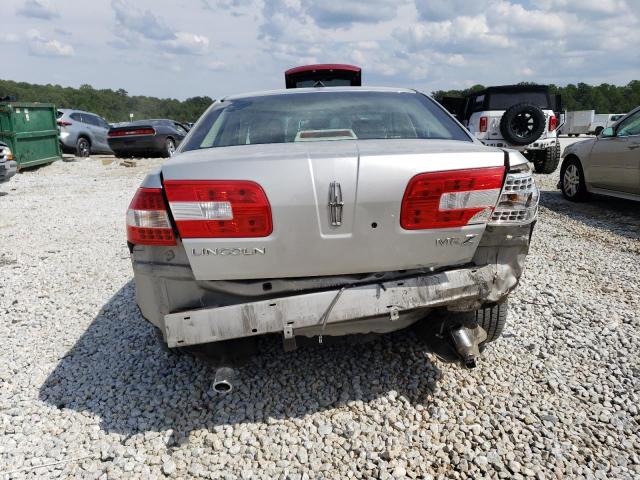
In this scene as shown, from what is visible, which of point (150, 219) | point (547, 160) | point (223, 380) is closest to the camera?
point (150, 219)

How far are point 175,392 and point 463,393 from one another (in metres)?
1.54

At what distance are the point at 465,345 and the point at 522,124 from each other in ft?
28.7

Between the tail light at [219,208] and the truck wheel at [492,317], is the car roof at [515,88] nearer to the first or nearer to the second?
the truck wheel at [492,317]

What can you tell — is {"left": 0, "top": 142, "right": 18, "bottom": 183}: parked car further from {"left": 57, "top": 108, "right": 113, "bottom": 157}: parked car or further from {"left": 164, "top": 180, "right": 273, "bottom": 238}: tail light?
{"left": 164, "top": 180, "right": 273, "bottom": 238}: tail light

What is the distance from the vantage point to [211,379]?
9.17 ft

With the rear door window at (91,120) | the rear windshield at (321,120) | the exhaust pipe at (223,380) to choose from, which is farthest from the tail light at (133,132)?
the exhaust pipe at (223,380)

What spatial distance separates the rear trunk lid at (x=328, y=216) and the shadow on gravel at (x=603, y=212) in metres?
4.69

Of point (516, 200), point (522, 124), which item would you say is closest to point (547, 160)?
point (522, 124)

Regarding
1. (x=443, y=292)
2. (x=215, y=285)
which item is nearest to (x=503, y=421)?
(x=443, y=292)

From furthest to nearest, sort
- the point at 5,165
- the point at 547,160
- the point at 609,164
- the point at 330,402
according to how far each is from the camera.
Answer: the point at 547,160
the point at 5,165
the point at 609,164
the point at 330,402

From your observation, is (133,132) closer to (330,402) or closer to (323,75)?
(323,75)

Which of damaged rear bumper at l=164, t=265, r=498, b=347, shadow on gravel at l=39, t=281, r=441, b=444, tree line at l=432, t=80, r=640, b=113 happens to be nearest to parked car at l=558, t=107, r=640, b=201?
shadow on gravel at l=39, t=281, r=441, b=444

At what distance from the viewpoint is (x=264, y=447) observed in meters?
2.24

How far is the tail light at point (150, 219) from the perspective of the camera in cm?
205
